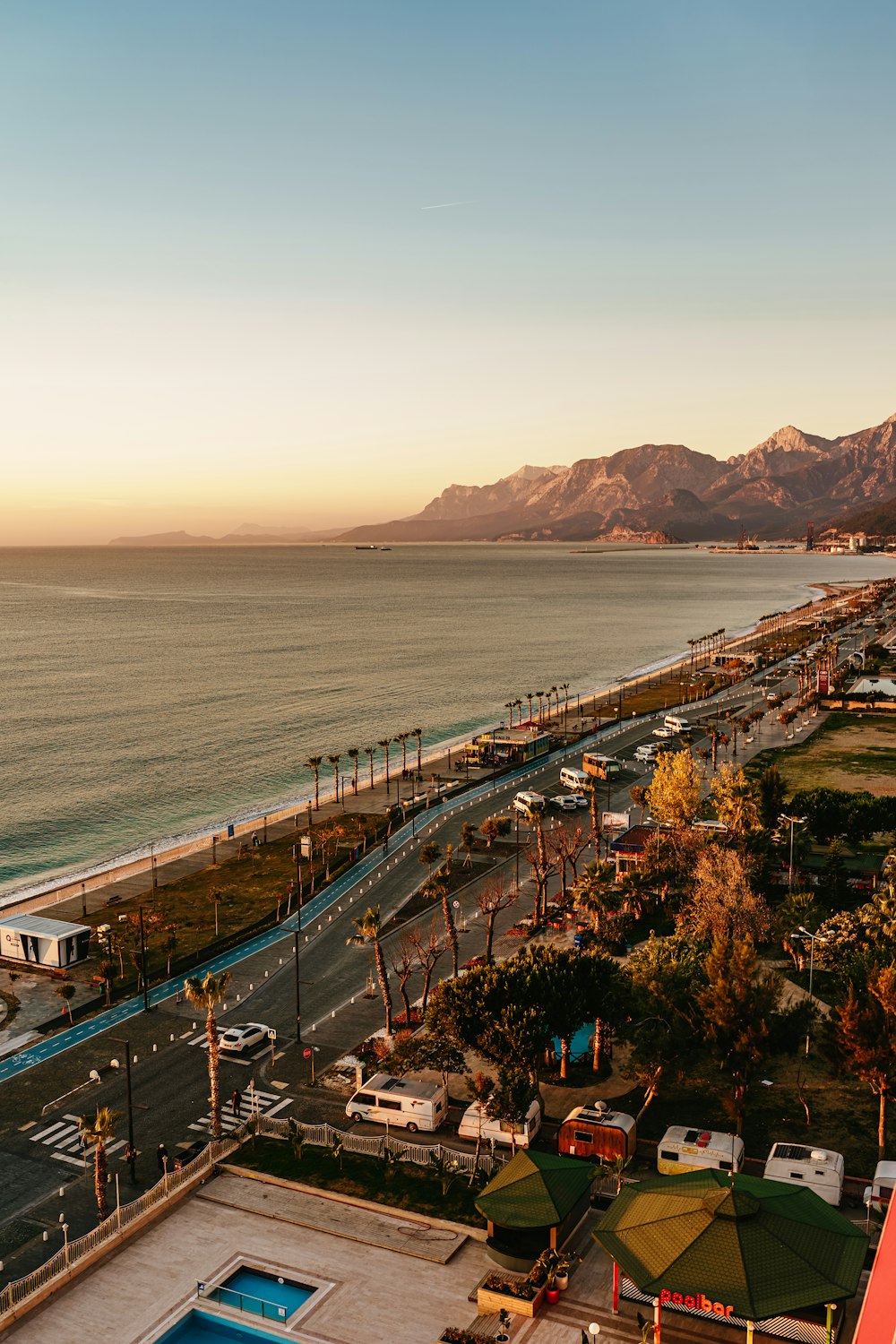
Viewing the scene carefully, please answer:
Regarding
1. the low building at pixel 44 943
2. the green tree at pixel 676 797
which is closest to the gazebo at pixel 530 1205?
the low building at pixel 44 943

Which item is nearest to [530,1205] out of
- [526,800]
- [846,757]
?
[526,800]

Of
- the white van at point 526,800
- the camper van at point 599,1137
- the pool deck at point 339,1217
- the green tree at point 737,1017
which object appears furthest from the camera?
the white van at point 526,800

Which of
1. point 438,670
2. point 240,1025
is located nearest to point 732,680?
point 438,670

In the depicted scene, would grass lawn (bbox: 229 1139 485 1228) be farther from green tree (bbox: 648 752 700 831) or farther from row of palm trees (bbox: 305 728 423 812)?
row of palm trees (bbox: 305 728 423 812)

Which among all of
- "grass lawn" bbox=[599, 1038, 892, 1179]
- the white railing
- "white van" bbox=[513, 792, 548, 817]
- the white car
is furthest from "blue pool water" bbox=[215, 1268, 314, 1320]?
"white van" bbox=[513, 792, 548, 817]

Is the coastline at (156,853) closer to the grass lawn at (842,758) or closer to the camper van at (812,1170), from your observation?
the grass lawn at (842,758)

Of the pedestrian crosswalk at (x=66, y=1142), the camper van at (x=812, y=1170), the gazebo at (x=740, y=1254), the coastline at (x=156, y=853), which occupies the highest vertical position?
the gazebo at (x=740, y=1254)

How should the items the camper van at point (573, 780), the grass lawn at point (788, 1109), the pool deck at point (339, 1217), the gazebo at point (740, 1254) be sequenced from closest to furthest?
the gazebo at point (740, 1254), the pool deck at point (339, 1217), the grass lawn at point (788, 1109), the camper van at point (573, 780)
